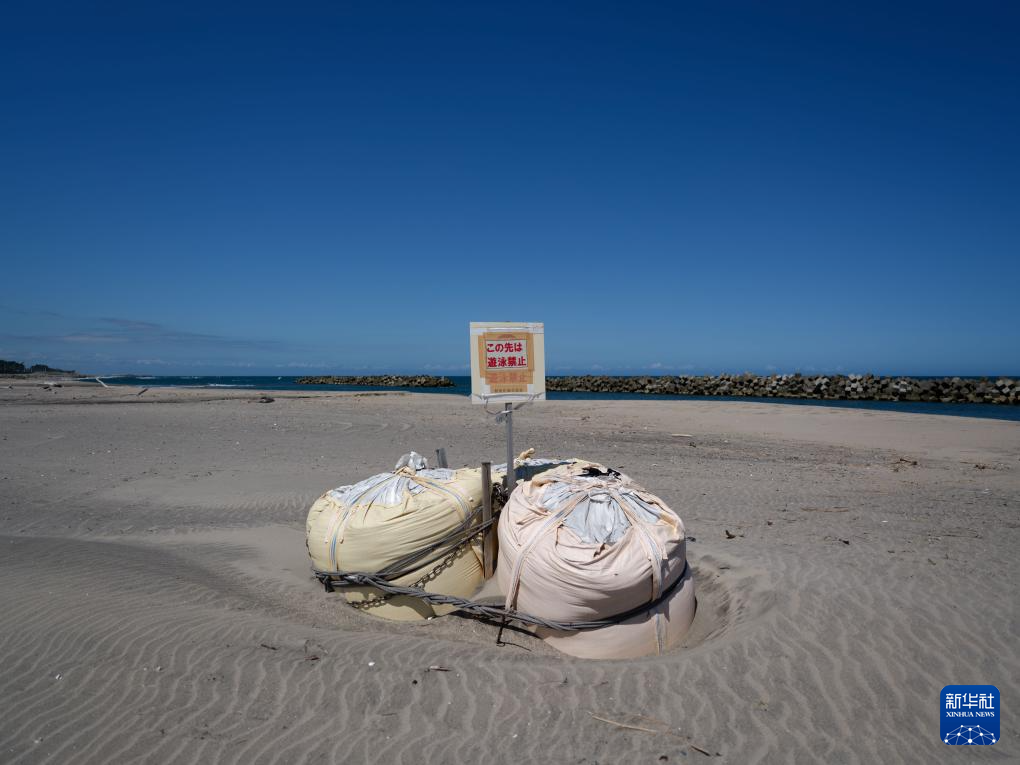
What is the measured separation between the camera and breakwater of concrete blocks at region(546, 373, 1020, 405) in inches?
1308

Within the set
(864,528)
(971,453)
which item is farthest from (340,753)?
(971,453)

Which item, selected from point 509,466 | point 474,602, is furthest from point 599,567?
point 509,466

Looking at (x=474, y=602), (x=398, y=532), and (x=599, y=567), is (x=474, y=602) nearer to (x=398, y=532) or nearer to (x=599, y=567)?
(x=398, y=532)

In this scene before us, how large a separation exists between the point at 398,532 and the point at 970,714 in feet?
13.3

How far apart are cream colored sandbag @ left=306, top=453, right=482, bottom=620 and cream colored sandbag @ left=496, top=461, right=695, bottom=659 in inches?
19.6

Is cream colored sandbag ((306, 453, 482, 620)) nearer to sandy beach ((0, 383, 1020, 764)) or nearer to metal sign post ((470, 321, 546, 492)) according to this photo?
sandy beach ((0, 383, 1020, 764))

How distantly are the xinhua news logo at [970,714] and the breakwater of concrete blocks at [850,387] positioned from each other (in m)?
36.4

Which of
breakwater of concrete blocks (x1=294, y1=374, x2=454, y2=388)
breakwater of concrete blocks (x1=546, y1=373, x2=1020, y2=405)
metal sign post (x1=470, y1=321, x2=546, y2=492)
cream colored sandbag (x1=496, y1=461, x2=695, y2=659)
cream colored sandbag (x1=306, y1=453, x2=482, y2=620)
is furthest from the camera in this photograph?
breakwater of concrete blocks (x1=294, y1=374, x2=454, y2=388)

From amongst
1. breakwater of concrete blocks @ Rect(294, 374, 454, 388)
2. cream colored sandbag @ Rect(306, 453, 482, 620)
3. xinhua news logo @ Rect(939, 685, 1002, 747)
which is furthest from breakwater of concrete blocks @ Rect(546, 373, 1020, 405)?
cream colored sandbag @ Rect(306, 453, 482, 620)

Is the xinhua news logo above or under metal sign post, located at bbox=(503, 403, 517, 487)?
under

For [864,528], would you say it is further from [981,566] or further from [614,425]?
[614,425]

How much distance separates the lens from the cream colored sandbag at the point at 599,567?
4.30 m

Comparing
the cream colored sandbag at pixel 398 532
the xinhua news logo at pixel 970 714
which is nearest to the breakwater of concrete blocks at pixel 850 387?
the xinhua news logo at pixel 970 714

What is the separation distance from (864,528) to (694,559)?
8.92ft
